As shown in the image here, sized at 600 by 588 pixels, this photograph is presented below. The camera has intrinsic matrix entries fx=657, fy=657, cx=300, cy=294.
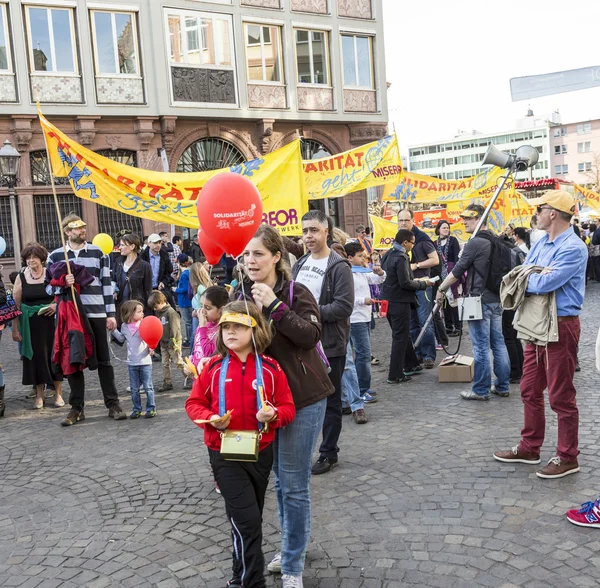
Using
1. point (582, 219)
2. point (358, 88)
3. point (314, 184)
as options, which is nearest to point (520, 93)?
point (582, 219)

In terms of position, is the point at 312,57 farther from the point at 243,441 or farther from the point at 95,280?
the point at 243,441

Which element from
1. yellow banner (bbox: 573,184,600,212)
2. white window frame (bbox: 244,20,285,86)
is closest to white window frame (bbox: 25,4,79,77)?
white window frame (bbox: 244,20,285,86)

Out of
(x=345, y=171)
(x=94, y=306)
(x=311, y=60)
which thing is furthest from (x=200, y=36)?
(x=94, y=306)

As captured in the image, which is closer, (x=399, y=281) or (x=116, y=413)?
(x=116, y=413)

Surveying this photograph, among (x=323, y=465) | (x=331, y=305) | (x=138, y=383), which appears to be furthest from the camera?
(x=138, y=383)

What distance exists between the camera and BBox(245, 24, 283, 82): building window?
22719mm

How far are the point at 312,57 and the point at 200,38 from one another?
14.3ft

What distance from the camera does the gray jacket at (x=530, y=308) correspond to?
15.2 ft

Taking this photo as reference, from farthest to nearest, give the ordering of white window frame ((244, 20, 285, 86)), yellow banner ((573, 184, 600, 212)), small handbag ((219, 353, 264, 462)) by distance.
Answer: white window frame ((244, 20, 285, 86)) < yellow banner ((573, 184, 600, 212)) < small handbag ((219, 353, 264, 462))

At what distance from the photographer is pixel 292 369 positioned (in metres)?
3.27

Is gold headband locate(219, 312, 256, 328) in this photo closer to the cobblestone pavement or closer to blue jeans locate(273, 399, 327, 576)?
blue jeans locate(273, 399, 327, 576)

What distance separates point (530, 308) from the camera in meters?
4.80

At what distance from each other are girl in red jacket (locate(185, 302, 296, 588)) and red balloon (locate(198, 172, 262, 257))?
19.3 inches

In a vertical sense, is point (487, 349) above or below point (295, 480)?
below
